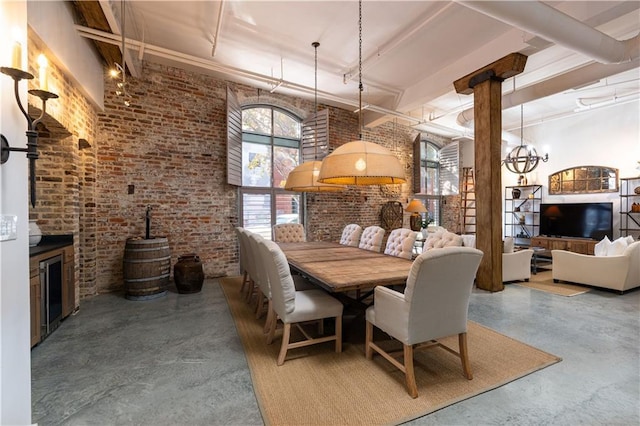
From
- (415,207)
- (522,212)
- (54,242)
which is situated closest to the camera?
(54,242)

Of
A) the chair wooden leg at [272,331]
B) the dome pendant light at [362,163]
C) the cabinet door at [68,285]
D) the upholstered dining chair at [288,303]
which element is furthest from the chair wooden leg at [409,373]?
the cabinet door at [68,285]

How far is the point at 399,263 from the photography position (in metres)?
2.99

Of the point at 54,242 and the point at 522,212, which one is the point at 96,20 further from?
the point at 522,212

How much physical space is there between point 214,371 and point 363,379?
1.15 m

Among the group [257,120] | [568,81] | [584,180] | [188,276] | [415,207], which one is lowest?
[188,276]

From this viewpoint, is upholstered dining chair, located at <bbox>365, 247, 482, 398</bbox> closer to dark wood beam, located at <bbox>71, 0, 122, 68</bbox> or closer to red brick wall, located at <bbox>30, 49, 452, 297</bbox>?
red brick wall, located at <bbox>30, 49, 452, 297</bbox>

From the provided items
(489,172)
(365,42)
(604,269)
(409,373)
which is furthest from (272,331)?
(604,269)

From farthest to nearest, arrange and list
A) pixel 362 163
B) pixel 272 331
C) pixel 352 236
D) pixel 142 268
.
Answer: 1. pixel 352 236
2. pixel 142 268
3. pixel 272 331
4. pixel 362 163

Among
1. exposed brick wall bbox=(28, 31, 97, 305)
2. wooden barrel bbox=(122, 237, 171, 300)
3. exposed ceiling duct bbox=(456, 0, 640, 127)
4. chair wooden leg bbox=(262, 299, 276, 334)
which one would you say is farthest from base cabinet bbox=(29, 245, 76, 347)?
exposed ceiling duct bbox=(456, 0, 640, 127)

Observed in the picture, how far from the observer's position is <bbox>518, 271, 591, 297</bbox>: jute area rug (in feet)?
14.3

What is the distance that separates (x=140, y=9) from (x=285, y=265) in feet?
11.3

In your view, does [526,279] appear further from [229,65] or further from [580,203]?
[229,65]

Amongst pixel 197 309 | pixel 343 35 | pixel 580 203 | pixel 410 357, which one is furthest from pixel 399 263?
pixel 580 203

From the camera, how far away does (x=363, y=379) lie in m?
2.17
